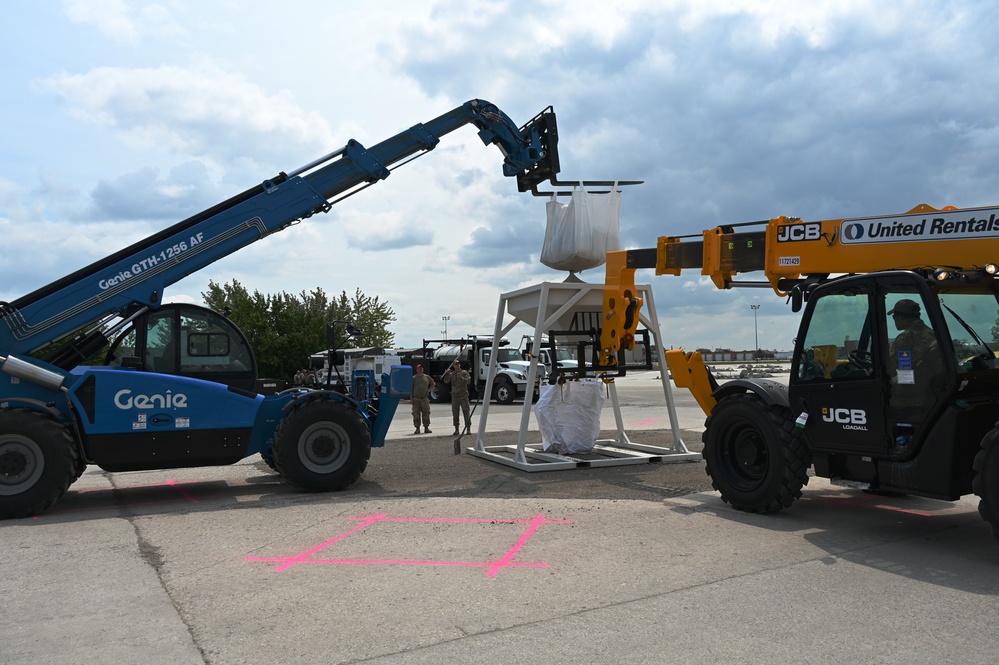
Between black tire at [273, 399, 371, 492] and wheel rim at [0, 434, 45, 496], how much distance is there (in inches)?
99.5

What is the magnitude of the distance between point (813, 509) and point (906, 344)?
2340mm

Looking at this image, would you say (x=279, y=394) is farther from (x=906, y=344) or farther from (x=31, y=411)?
(x=906, y=344)

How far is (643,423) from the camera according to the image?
19.8m

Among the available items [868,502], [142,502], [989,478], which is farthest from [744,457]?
[142,502]

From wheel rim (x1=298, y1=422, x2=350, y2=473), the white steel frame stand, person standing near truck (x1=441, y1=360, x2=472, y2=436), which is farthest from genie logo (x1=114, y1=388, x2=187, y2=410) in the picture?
person standing near truck (x1=441, y1=360, x2=472, y2=436)

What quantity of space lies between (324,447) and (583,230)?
515 cm

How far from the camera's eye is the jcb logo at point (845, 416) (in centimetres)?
744

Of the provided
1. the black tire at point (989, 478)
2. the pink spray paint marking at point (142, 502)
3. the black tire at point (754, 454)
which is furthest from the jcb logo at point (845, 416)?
the pink spray paint marking at point (142, 502)

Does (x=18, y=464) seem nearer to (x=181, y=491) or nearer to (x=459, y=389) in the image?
(x=181, y=491)

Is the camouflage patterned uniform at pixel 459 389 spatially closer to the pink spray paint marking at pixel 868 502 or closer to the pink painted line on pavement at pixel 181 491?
the pink painted line on pavement at pixel 181 491

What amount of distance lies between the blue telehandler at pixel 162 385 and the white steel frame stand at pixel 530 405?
2.38 metres

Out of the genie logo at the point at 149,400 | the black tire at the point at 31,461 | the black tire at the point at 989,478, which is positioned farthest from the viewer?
the genie logo at the point at 149,400

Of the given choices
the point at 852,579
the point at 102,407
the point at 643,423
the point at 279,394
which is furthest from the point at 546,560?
the point at 643,423

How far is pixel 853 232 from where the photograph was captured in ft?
26.4
